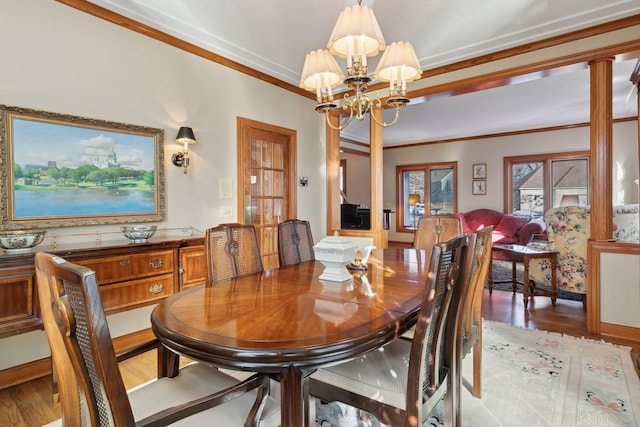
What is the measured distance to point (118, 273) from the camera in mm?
2328

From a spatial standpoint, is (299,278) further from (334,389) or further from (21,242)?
(21,242)

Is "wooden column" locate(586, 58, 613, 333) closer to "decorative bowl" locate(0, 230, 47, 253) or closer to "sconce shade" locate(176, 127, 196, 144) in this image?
"sconce shade" locate(176, 127, 196, 144)

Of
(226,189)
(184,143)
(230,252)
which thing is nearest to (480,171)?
(226,189)

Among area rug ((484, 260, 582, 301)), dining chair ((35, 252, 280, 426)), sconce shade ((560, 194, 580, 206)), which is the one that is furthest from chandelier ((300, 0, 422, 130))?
sconce shade ((560, 194, 580, 206))

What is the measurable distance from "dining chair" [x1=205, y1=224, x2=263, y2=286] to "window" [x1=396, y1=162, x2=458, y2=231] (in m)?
6.97

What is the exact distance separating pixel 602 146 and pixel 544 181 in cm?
462

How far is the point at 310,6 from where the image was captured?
8.66ft

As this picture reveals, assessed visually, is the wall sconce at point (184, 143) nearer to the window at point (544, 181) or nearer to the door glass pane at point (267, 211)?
the door glass pane at point (267, 211)

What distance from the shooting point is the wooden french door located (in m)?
3.72

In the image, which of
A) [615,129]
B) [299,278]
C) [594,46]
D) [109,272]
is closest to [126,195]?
[109,272]

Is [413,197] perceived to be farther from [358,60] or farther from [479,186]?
[358,60]

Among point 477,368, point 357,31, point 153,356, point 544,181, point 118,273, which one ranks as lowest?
point 153,356

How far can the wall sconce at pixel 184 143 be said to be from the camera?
9.89 ft

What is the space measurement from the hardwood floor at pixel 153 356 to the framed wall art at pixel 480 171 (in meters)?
3.96
